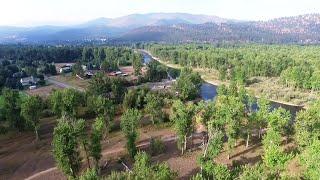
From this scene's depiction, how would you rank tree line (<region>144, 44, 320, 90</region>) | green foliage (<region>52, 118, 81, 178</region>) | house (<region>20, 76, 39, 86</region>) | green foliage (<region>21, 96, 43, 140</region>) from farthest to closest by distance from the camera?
house (<region>20, 76, 39, 86</region>) < tree line (<region>144, 44, 320, 90</region>) < green foliage (<region>21, 96, 43, 140</region>) < green foliage (<region>52, 118, 81, 178</region>)

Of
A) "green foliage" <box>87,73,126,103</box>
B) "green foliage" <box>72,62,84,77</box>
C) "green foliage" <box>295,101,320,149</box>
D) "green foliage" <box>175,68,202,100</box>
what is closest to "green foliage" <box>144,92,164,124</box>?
"green foliage" <box>87,73,126,103</box>

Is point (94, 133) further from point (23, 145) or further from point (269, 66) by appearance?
point (269, 66)

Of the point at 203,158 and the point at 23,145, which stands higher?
the point at 203,158

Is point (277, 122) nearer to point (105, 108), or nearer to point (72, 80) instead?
point (105, 108)

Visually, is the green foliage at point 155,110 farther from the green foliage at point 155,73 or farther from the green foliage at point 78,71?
the green foliage at point 78,71

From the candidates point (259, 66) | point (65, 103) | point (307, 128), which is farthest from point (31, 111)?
point (259, 66)

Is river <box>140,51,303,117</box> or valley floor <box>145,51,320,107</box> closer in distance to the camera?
river <box>140,51,303,117</box>

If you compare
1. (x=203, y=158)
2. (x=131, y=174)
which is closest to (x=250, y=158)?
(x=203, y=158)

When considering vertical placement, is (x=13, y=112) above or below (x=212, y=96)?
above

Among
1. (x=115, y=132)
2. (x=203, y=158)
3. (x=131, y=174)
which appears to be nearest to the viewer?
(x=131, y=174)

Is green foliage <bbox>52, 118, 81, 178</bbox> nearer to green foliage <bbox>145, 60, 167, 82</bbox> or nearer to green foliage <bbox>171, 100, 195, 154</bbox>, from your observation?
green foliage <bbox>171, 100, 195, 154</bbox>

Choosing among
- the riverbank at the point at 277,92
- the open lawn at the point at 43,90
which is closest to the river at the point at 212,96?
the riverbank at the point at 277,92
